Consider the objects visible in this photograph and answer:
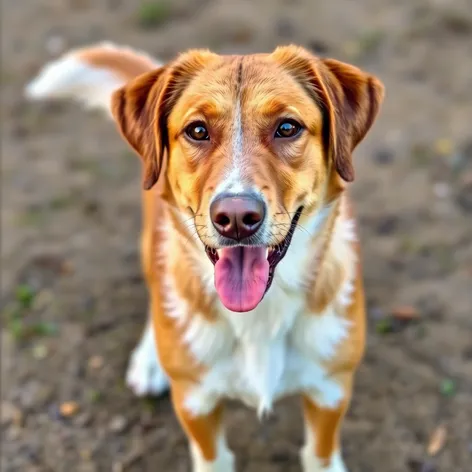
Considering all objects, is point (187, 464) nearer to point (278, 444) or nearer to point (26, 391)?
point (278, 444)

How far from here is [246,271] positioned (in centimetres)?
263

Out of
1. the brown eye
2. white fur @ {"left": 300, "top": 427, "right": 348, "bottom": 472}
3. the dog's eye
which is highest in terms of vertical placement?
the dog's eye

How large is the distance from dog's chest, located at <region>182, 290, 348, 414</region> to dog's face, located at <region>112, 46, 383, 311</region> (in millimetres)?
289

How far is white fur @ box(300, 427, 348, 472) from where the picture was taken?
3332 mm

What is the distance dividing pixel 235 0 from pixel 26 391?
13.9 feet

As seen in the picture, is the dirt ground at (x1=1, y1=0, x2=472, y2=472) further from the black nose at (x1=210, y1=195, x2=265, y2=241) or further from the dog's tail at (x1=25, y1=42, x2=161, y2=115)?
the black nose at (x1=210, y1=195, x2=265, y2=241)

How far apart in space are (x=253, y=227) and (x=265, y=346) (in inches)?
26.5

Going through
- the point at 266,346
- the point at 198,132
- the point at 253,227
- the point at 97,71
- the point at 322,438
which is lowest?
the point at 322,438

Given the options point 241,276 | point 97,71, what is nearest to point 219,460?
point 241,276

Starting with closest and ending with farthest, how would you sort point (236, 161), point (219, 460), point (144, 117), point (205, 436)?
point (236, 161)
point (144, 117)
point (205, 436)
point (219, 460)

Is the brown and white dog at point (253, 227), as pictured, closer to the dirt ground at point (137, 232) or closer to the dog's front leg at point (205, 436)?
the dog's front leg at point (205, 436)

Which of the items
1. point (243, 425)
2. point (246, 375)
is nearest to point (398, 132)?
point (243, 425)

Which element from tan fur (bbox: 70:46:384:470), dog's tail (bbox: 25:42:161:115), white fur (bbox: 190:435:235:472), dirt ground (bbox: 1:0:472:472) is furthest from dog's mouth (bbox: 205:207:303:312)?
dog's tail (bbox: 25:42:161:115)

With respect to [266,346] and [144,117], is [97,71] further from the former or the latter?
[266,346]
